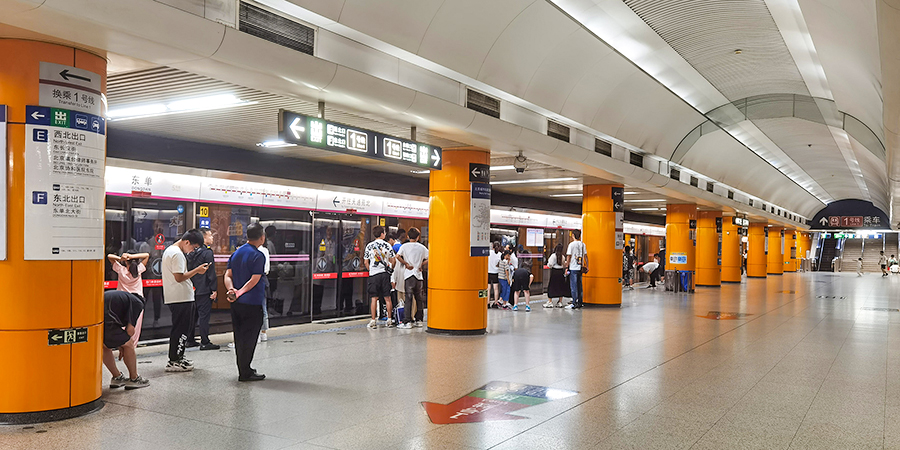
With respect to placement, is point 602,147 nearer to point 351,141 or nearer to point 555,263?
point 555,263

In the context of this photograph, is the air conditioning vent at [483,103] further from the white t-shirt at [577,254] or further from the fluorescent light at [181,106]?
the white t-shirt at [577,254]

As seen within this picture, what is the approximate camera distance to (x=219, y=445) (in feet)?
14.9

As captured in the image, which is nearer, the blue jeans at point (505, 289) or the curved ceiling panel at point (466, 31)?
the curved ceiling panel at point (466, 31)

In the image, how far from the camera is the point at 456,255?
33.8 ft

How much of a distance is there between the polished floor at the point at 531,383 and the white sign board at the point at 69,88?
247 cm

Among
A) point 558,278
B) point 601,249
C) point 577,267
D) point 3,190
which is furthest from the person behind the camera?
point 601,249

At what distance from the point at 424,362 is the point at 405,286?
133 inches

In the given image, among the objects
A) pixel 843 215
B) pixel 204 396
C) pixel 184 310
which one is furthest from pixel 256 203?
pixel 843 215

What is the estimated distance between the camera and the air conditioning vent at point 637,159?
14062 millimetres

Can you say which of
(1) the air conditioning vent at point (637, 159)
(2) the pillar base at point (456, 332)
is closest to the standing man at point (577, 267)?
(1) the air conditioning vent at point (637, 159)

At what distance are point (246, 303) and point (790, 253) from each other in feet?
161

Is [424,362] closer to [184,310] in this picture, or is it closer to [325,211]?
[184,310]

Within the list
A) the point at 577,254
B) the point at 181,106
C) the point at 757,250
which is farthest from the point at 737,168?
the point at 181,106

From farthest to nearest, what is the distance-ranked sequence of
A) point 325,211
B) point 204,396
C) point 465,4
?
point 325,211 → point 465,4 → point 204,396
